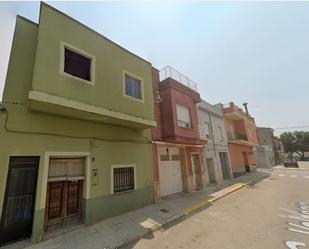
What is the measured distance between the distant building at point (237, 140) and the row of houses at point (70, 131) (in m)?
13.1

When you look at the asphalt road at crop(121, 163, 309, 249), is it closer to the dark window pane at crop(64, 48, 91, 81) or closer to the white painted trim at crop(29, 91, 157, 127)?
the white painted trim at crop(29, 91, 157, 127)

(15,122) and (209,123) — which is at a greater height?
(209,123)

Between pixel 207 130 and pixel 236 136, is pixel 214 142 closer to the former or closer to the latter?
pixel 207 130

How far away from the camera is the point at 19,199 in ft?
17.7

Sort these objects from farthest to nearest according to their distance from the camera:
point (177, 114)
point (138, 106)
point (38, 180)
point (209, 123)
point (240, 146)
Result: 1. point (240, 146)
2. point (209, 123)
3. point (177, 114)
4. point (138, 106)
5. point (38, 180)

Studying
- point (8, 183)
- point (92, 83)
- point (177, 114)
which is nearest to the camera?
point (8, 183)

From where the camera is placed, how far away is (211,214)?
24.9 ft

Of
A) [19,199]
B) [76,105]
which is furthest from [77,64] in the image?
[19,199]

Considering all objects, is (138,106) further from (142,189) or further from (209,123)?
(209,123)

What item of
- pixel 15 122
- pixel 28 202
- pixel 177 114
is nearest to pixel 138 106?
pixel 177 114

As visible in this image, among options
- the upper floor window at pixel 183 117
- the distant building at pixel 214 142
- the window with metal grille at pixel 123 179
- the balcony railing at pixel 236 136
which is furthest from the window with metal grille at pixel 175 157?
the balcony railing at pixel 236 136

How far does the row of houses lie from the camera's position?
214 inches

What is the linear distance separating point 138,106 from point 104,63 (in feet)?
8.32

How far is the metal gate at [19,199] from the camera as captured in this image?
16.7ft
